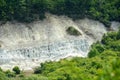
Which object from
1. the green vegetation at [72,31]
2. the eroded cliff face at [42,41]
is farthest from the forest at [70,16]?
the green vegetation at [72,31]

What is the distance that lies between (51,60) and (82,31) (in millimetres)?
8077

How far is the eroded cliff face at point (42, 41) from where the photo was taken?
47.4m

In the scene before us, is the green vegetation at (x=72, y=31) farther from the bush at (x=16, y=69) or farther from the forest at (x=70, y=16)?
the bush at (x=16, y=69)

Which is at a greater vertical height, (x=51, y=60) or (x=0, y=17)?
(x=0, y=17)

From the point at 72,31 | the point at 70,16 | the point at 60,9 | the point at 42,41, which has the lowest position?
the point at 42,41

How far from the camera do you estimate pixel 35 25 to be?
5181 centimetres

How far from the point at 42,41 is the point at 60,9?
6192mm

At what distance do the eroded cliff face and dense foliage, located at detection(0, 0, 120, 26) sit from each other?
87cm

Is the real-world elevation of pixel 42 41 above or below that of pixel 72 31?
below

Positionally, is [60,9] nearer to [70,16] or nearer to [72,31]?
[70,16]

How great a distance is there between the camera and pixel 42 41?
165 feet

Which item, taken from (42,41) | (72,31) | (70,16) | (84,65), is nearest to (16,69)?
(42,41)

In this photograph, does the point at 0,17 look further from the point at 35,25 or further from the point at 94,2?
the point at 94,2

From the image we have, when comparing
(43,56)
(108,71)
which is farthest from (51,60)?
(108,71)
